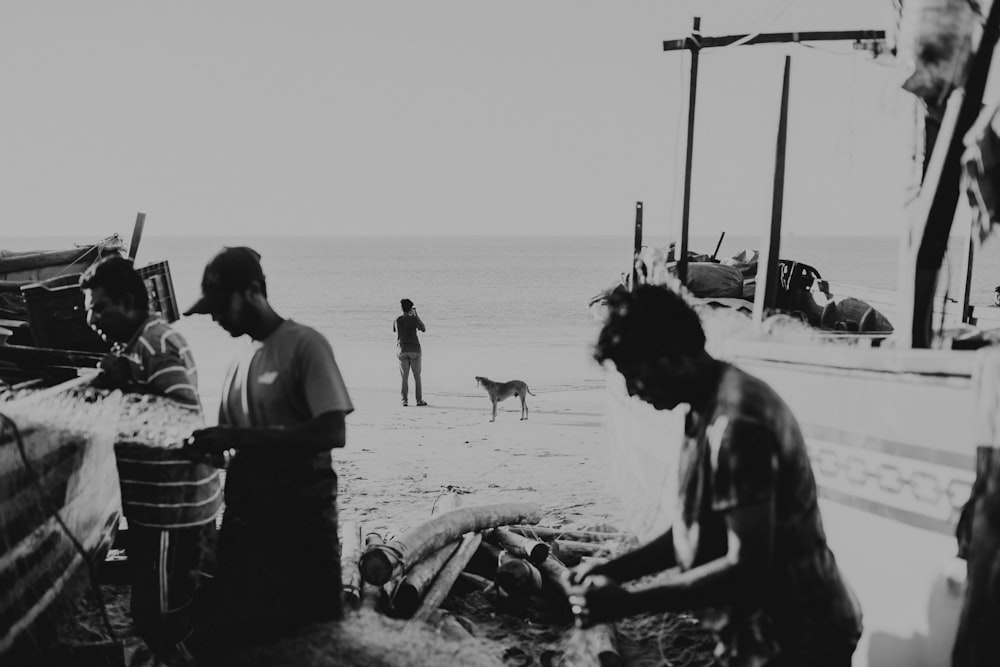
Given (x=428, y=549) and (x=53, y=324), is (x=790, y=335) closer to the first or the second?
(x=428, y=549)

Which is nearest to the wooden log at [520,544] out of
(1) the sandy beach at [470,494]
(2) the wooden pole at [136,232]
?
(1) the sandy beach at [470,494]

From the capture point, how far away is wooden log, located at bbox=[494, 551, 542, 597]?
5.32 metres

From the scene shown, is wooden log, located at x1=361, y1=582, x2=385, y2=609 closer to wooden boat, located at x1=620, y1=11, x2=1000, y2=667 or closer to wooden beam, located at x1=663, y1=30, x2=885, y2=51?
wooden boat, located at x1=620, y1=11, x2=1000, y2=667

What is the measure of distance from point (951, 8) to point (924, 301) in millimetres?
1293

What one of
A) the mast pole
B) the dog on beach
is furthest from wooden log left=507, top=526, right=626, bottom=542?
the dog on beach

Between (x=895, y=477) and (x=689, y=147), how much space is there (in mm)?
5193

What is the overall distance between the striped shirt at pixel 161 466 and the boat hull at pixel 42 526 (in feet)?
1.31

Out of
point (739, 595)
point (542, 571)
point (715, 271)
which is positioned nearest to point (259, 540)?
point (739, 595)

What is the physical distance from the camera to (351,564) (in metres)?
5.38

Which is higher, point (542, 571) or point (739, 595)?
point (739, 595)

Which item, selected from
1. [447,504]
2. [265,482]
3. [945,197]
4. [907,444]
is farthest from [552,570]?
[945,197]

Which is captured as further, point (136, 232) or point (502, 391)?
point (502, 391)

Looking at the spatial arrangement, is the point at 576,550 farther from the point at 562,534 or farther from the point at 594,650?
the point at 594,650

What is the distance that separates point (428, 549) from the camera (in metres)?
5.59
